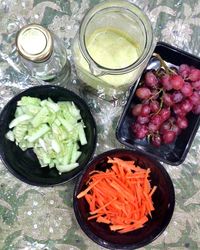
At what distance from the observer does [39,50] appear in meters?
0.84

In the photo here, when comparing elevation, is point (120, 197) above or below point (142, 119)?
below

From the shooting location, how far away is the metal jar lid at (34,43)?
84 centimetres

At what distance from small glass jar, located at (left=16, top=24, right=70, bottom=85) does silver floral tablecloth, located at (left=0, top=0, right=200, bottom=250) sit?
86 millimetres

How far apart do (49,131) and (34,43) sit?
7.4 inches

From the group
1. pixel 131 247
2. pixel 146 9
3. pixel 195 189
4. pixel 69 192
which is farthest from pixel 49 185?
pixel 146 9

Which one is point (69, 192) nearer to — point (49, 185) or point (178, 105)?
point (49, 185)

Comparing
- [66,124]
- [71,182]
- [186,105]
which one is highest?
[186,105]

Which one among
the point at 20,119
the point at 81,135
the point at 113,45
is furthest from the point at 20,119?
the point at 113,45

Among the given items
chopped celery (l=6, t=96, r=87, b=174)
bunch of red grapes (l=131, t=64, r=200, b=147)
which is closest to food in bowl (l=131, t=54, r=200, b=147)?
bunch of red grapes (l=131, t=64, r=200, b=147)

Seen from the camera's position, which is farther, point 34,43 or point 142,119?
point 142,119

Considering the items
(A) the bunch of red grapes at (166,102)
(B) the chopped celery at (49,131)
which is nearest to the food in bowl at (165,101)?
(A) the bunch of red grapes at (166,102)

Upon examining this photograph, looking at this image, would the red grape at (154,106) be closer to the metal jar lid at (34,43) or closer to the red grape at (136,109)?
the red grape at (136,109)

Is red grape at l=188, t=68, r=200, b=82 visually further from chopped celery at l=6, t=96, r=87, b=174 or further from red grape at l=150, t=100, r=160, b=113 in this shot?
chopped celery at l=6, t=96, r=87, b=174

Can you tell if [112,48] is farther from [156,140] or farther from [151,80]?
[156,140]
